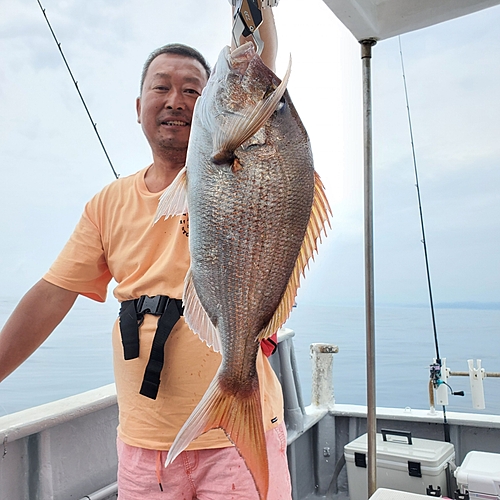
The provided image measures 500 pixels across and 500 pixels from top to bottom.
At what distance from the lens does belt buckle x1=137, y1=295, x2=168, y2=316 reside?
1.41 meters

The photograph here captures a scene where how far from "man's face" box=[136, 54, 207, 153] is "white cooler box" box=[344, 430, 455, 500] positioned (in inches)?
107

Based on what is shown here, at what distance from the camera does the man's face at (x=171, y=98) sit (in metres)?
1.45

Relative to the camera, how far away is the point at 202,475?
1362mm

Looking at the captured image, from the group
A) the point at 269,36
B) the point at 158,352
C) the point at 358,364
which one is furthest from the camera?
the point at 358,364

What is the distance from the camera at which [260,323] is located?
0.93 metres

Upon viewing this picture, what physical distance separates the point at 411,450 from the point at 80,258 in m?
2.68

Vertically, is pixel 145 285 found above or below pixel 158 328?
above

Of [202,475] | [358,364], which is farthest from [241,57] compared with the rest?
[358,364]

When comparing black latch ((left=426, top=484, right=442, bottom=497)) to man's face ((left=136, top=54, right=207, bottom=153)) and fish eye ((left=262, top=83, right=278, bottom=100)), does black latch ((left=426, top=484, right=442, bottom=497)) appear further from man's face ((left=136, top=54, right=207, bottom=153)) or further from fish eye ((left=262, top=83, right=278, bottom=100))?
fish eye ((left=262, top=83, right=278, bottom=100))

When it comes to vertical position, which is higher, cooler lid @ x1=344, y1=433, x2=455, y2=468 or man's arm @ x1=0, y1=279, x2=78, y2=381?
man's arm @ x1=0, y1=279, x2=78, y2=381

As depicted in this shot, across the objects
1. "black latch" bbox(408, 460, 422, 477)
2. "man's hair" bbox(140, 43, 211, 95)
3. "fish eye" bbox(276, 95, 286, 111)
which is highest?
"man's hair" bbox(140, 43, 211, 95)

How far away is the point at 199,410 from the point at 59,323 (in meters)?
1.02

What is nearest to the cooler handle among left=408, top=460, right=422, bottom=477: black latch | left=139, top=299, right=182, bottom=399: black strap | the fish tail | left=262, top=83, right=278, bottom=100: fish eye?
left=408, top=460, right=422, bottom=477: black latch

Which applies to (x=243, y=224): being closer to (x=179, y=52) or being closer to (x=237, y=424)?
(x=237, y=424)
